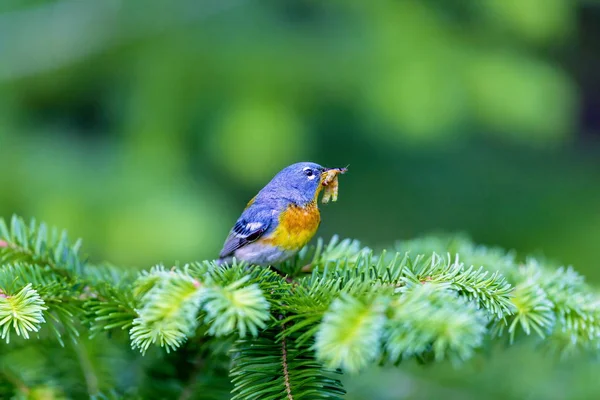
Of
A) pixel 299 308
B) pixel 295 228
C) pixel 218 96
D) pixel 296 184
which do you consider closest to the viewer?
pixel 299 308

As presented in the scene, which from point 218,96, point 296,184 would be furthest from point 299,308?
point 218,96

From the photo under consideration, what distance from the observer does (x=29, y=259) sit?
1.79 meters

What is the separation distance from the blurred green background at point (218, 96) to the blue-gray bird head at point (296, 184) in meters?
0.85

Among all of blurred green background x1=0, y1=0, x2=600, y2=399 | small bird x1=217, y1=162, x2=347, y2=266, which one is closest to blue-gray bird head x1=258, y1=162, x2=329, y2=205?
small bird x1=217, y1=162, x2=347, y2=266

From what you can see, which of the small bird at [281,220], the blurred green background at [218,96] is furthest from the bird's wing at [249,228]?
the blurred green background at [218,96]

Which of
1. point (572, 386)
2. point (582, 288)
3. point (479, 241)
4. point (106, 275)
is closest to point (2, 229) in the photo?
point (106, 275)

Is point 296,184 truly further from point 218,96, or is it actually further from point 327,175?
point 218,96

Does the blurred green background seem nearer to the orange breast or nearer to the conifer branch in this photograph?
the orange breast

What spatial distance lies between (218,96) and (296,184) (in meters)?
1.46

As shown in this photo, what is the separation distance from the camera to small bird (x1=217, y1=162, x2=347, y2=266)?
2.17m

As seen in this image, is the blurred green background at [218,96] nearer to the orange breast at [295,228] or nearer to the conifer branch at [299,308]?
the orange breast at [295,228]

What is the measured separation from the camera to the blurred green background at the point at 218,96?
3.33 meters

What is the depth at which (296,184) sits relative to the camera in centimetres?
246

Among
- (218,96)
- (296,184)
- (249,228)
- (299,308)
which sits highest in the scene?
(218,96)
